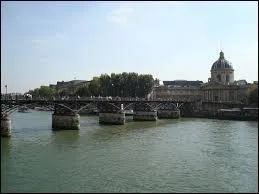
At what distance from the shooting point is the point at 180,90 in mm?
119625

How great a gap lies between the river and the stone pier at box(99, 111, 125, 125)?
55.1 feet

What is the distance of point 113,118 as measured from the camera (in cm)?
5334

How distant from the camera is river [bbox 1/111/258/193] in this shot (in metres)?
18.6

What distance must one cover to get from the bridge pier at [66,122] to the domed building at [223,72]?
229 ft

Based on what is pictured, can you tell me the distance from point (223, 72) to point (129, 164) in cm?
8851

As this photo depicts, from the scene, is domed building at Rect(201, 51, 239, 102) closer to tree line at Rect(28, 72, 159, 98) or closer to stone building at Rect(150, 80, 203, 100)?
stone building at Rect(150, 80, 203, 100)

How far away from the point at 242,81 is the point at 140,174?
10235cm

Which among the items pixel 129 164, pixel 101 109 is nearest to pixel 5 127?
pixel 129 164

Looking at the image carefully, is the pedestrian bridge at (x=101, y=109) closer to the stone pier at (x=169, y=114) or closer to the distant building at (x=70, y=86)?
the stone pier at (x=169, y=114)

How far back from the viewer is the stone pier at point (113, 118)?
173 feet

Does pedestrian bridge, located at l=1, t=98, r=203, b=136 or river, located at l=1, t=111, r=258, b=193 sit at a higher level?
pedestrian bridge, located at l=1, t=98, r=203, b=136

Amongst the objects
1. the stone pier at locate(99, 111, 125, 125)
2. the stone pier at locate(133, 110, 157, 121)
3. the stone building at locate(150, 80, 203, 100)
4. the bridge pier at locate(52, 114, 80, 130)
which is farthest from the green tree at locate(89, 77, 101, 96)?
the bridge pier at locate(52, 114, 80, 130)

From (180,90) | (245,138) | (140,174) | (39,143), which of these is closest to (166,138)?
(245,138)

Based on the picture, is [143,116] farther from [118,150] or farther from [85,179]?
[85,179]
